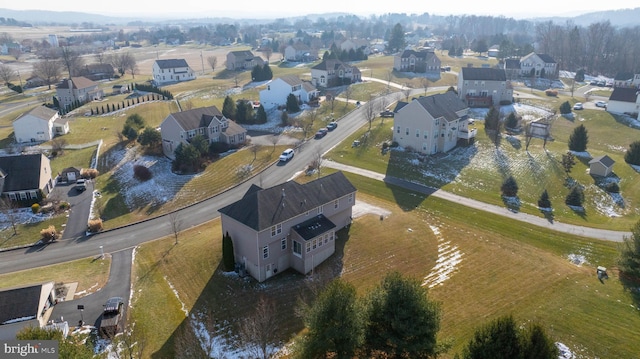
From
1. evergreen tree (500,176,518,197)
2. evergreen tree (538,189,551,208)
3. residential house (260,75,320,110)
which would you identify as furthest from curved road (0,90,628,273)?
residential house (260,75,320,110)

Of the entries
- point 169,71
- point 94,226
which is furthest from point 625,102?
point 169,71

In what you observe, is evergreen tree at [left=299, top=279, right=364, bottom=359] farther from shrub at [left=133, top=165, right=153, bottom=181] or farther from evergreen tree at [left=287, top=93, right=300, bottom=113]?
evergreen tree at [left=287, top=93, right=300, bottom=113]

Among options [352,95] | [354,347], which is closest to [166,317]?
[354,347]

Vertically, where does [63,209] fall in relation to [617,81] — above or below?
below

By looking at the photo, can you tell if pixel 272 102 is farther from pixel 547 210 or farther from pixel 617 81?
pixel 617 81

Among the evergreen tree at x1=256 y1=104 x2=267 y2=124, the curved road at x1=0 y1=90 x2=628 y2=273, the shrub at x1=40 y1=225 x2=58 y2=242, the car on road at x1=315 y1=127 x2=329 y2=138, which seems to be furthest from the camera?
the evergreen tree at x1=256 y1=104 x2=267 y2=124

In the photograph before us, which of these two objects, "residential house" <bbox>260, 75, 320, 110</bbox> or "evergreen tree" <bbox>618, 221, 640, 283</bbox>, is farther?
"residential house" <bbox>260, 75, 320, 110</bbox>
